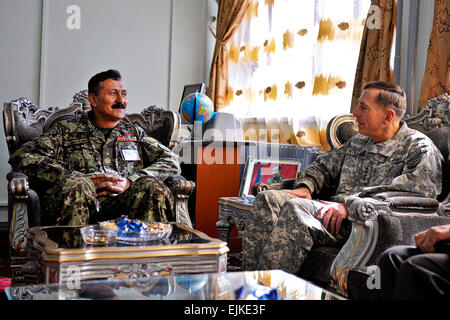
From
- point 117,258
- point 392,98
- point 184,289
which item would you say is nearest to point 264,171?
point 392,98

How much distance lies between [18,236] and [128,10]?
3.35 m

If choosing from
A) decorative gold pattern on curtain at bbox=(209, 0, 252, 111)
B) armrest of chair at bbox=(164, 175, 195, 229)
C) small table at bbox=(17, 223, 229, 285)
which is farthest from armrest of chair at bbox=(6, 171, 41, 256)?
decorative gold pattern on curtain at bbox=(209, 0, 252, 111)

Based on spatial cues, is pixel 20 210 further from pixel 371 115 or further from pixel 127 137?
pixel 371 115

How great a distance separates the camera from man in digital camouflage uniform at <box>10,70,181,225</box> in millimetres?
2459

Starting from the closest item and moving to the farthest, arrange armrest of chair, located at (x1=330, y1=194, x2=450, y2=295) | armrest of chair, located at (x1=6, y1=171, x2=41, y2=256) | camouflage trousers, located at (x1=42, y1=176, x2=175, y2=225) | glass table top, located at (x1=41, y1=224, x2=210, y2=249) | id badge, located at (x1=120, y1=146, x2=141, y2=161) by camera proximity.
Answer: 1. glass table top, located at (x1=41, y1=224, x2=210, y2=249)
2. armrest of chair, located at (x1=330, y1=194, x2=450, y2=295)
3. armrest of chair, located at (x1=6, y1=171, x2=41, y2=256)
4. camouflage trousers, located at (x1=42, y1=176, x2=175, y2=225)
5. id badge, located at (x1=120, y1=146, x2=141, y2=161)

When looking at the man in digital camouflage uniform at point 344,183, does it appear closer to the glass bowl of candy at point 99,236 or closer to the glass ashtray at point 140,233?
the glass ashtray at point 140,233

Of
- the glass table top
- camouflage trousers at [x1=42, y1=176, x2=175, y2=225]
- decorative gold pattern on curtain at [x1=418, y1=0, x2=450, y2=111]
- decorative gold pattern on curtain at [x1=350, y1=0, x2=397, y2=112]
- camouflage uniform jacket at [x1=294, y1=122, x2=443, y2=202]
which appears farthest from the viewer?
decorative gold pattern on curtain at [x1=350, y1=0, x2=397, y2=112]

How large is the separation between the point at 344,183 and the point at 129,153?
124 centimetres

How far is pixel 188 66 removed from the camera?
5395 mm

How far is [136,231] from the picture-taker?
1.84 meters

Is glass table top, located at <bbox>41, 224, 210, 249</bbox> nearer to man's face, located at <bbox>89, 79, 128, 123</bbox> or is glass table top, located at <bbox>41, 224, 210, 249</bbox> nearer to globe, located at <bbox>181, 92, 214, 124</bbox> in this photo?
man's face, located at <bbox>89, 79, 128, 123</bbox>

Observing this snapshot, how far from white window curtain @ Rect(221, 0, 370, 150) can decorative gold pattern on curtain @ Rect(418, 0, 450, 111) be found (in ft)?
2.26

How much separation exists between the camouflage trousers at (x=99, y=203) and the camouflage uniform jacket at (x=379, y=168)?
28.8 inches

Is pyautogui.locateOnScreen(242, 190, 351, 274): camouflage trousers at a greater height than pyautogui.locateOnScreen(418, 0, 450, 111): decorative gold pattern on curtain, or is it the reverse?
pyautogui.locateOnScreen(418, 0, 450, 111): decorative gold pattern on curtain
